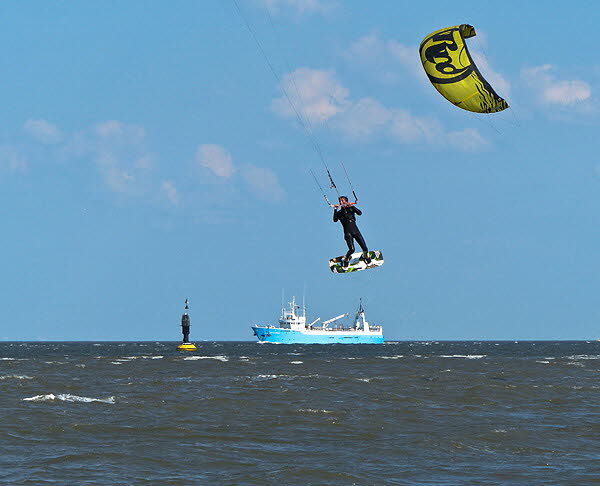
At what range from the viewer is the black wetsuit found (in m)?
26.0

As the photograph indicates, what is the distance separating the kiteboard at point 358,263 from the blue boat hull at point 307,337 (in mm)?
146933

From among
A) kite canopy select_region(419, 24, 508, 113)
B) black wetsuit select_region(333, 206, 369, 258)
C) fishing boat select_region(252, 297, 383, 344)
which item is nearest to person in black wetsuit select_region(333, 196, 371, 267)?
black wetsuit select_region(333, 206, 369, 258)

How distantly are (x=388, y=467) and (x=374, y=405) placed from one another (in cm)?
1248

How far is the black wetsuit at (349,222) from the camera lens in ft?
85.3

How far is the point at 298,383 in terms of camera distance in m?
43.7

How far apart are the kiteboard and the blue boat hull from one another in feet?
482

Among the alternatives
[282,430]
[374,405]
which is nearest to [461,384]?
[374,405]

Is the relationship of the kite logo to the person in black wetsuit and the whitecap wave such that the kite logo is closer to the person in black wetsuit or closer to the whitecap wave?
the person in black wetsuit

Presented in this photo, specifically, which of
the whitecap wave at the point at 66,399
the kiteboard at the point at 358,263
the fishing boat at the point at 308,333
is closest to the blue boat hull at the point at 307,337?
the fishing boat at the point at 308,333

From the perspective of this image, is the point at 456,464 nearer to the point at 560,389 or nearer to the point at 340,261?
the point at 340,261

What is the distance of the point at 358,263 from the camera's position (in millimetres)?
Answer: 28281

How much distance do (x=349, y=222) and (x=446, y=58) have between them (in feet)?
18.7

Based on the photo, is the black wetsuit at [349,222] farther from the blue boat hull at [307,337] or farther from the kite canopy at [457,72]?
the blue boat hull at [307,337]

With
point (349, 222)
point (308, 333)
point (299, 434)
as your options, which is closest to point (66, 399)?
point (299, 434)
